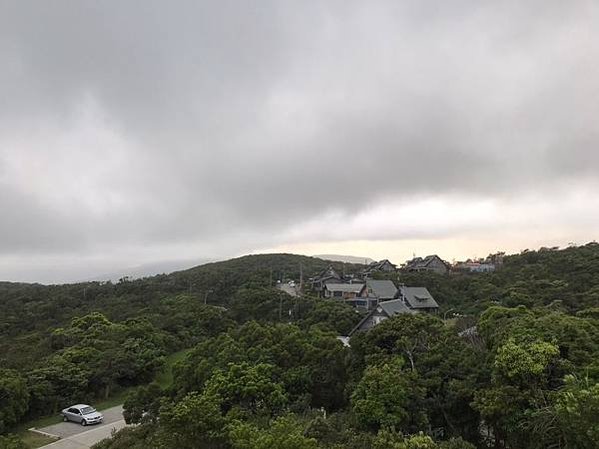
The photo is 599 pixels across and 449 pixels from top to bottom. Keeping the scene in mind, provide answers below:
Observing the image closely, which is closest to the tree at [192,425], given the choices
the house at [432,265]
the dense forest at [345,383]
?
the dense forest at [345,383]

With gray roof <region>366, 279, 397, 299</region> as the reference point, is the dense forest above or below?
below

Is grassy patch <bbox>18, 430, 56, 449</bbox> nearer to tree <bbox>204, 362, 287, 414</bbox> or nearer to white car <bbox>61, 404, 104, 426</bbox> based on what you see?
white car <bbox>61, 404, 104, 426</bbox>

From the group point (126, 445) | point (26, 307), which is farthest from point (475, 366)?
point (26, 307)

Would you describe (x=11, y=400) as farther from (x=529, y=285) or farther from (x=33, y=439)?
(x=529, y=285)

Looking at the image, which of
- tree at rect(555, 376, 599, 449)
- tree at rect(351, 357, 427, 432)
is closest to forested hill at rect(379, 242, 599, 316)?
tree at rect(351, 357, 427, 432)

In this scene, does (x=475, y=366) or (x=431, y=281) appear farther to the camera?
(x=431, y=281)

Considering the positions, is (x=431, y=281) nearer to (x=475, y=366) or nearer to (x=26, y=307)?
(x=475, y=366)

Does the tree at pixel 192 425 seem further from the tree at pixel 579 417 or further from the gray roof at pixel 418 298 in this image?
the gray roof at pixel 418 298

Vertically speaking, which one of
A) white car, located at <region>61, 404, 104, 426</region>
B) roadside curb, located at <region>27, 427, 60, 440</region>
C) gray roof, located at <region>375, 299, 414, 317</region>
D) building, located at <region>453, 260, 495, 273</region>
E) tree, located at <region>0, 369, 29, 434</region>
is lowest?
roadside curb, located at <region>27, 427, 60, 440</region>
